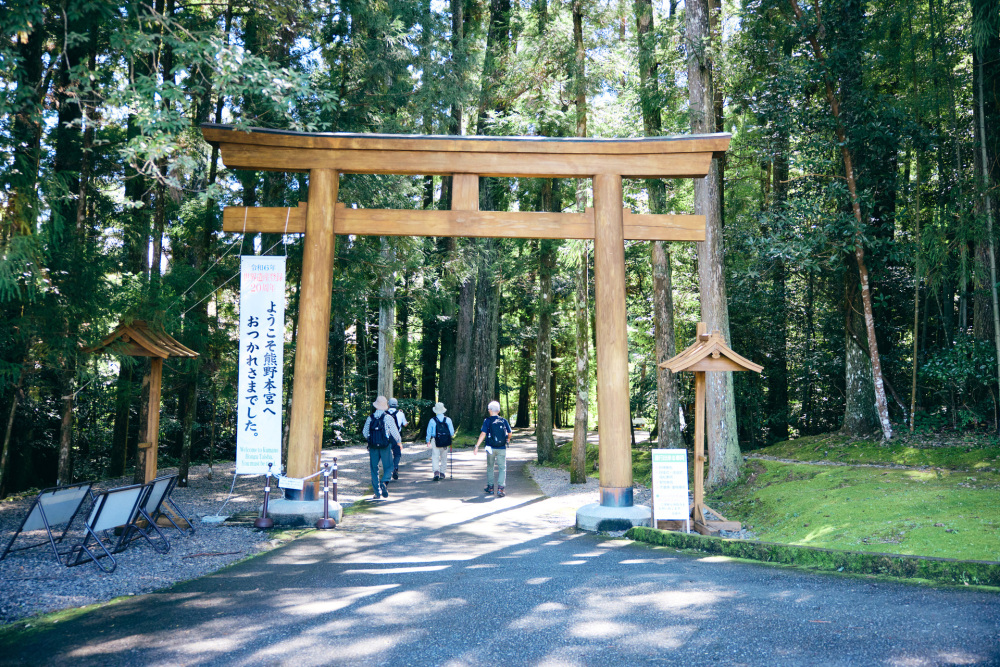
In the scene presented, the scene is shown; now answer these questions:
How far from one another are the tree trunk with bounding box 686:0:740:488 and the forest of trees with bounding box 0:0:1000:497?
2.2 inches

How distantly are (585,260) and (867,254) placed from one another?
19.4ft

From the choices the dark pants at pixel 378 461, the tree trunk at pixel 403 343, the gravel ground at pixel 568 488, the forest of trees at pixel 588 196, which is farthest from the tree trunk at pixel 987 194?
the tree trunk at pixel 403 343

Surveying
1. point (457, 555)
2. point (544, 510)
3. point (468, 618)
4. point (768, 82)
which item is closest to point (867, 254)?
point (768, 82)

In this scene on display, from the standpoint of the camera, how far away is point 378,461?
11.0 m

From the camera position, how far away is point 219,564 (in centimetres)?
645

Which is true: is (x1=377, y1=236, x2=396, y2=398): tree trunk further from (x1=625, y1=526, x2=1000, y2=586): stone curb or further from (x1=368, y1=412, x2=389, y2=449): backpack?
(x1=625, y1=526, x2=1000, y2=586): stone curb

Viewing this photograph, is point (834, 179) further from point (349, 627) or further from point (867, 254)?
point (349, 627)

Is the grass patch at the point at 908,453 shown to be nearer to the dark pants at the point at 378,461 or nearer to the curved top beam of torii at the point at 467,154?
the curved top beam of torii at the point at 467,154

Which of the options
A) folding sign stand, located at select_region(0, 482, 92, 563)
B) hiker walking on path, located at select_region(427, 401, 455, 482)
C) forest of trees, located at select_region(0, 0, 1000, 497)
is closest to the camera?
folding sign stand, located at select_region(0, 482, 92, 563)

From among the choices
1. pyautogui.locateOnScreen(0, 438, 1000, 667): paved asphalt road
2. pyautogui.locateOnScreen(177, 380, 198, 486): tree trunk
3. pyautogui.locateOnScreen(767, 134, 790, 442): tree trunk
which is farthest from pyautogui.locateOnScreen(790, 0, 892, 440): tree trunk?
pyautogui.locateOnScreen(177, 380, 198, 486): tree trunk

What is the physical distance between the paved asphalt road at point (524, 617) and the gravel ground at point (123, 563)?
402 mm

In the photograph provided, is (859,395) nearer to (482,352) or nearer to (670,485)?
(670,485)

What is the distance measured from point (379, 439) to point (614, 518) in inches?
182

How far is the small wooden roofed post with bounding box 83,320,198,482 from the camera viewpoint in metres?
7.57
